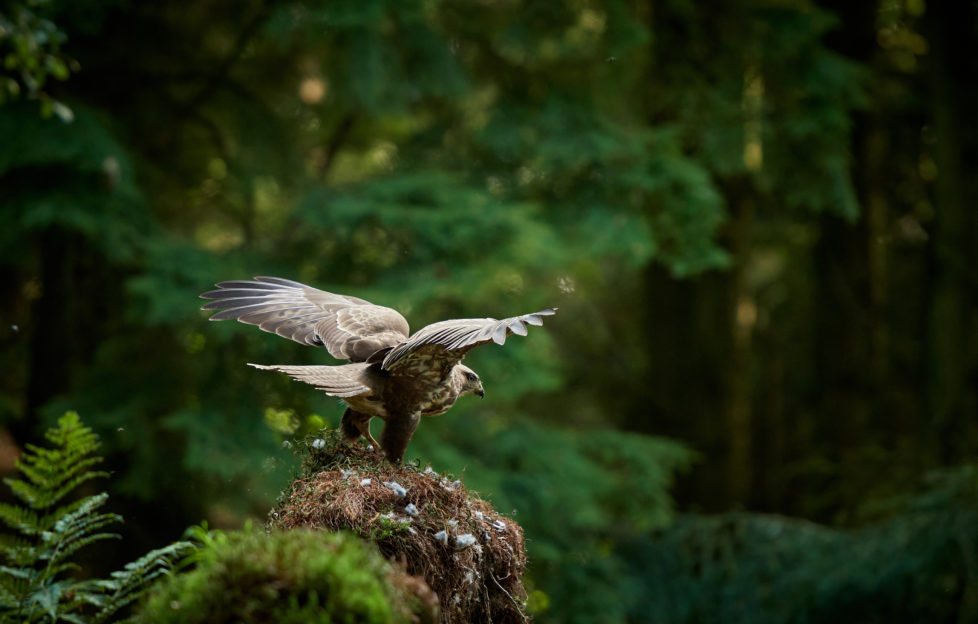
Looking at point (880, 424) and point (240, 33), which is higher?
point (240, 33)

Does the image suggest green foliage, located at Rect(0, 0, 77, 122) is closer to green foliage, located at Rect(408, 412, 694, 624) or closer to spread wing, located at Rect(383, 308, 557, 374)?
spread wing, located at Rect(383, 308, 557, 374)

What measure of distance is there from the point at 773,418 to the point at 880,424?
5.79ft

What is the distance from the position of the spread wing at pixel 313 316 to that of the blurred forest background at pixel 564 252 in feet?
6.14

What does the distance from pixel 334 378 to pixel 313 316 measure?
34.0 inches

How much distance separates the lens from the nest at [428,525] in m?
3.29

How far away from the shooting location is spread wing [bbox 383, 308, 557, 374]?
10.7ft

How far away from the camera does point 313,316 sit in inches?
171

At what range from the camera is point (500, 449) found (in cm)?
895

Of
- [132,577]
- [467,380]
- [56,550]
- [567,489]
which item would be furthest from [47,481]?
[567,489]

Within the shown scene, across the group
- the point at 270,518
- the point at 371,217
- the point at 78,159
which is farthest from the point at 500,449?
the point at 270,518

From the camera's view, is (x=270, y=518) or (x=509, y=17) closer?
(x=270, y=518)

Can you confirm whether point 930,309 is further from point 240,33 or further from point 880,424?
point 240,33

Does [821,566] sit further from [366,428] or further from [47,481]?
[47,481]

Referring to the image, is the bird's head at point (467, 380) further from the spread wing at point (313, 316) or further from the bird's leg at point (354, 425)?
the bird's leg at point (354, 425)
